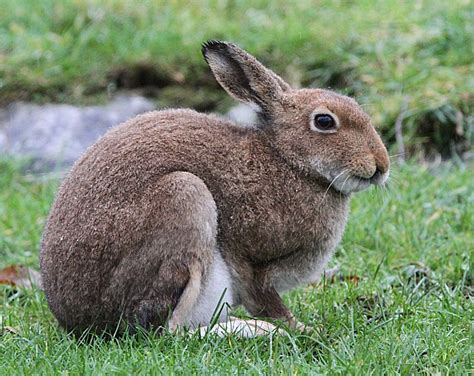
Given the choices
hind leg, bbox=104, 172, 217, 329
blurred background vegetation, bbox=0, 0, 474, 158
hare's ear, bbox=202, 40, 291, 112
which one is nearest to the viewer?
hind leg, bbox=104, 172, 217, 329

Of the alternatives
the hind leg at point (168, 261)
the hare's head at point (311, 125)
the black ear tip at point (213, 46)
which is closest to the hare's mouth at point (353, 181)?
the hare's head at point (311, 125)

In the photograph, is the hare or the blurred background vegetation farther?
the blurred background vegetation

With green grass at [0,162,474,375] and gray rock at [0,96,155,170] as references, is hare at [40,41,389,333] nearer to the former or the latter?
green grass at [0,162,474,375]

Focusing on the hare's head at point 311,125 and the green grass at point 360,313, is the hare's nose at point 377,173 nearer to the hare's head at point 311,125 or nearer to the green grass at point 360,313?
the hare's head at point 311,125

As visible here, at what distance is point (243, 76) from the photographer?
5.00 metres

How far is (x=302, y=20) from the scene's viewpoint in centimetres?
1021

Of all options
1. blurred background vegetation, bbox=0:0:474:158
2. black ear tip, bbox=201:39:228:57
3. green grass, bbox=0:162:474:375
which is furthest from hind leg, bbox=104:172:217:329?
blurred background vegetation, bbox=0:0:474:158

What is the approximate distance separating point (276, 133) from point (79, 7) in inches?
238

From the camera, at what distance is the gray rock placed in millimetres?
8578

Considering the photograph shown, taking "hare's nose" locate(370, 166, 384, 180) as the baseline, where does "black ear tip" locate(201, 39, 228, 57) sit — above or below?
above

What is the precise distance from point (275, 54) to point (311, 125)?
181 inches

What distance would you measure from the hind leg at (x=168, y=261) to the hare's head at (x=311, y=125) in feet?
2.12

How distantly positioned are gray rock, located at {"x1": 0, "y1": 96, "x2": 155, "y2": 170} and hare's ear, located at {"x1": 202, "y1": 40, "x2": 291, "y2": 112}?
369cm

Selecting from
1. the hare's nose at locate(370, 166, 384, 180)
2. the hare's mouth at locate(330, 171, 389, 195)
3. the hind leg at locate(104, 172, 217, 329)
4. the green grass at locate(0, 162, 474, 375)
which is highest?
the hare's nose at locate(370, 166, 384, 180)
